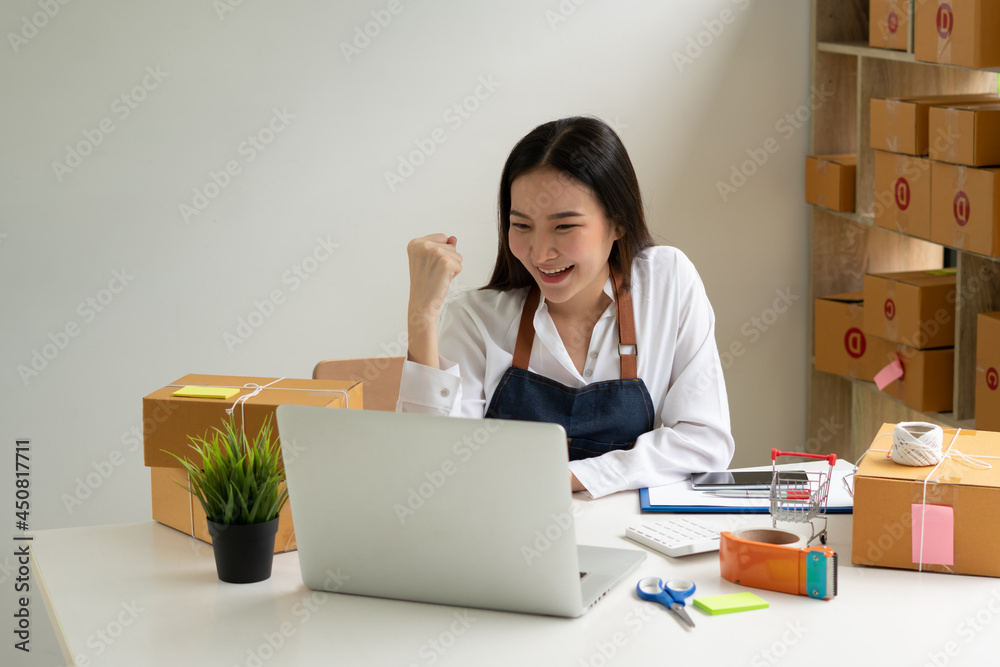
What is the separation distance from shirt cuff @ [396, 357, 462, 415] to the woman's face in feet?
0.88

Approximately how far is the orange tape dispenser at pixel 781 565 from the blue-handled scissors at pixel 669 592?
66 millimetres

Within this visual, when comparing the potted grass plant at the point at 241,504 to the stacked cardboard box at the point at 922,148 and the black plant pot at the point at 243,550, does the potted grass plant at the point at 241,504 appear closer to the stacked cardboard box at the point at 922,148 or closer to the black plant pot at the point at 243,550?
the black plant pot at the point at 243,550

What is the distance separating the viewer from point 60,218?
2.74m

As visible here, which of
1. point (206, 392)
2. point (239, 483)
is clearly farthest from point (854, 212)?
point (239, 483)

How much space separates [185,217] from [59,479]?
2.73 feet

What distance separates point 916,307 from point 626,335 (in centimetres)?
113

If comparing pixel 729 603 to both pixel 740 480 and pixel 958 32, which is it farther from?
pixel 958 32

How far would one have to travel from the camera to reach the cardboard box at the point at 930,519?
1336 mm

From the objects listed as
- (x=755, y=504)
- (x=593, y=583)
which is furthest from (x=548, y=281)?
(x=593, y=583)

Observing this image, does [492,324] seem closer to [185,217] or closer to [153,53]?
[185,217]

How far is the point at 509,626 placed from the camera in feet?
3.99

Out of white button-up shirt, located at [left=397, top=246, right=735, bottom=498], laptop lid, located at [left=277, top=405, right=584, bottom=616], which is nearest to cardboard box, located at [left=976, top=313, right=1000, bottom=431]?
white button-up shirt, located at [left=397, top=246, right=735, bottom=498]

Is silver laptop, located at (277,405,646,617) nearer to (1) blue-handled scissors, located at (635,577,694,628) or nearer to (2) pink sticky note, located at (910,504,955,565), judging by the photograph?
(1) blue-handled scissors, located at (635,577,694,628)

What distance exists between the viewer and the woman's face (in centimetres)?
188
